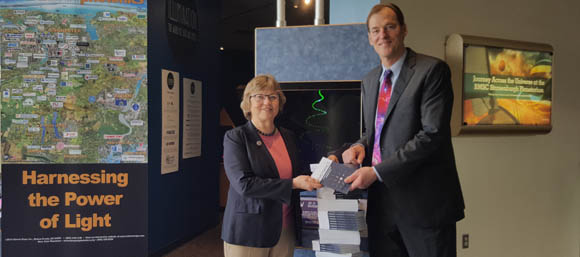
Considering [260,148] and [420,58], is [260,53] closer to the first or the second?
[260,148]

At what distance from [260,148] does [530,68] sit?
261 cm

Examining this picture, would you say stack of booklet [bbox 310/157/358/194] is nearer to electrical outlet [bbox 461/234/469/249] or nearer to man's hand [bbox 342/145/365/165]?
man's hand [bbox 342/145/365/165]

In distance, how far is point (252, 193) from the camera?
69.6 inches

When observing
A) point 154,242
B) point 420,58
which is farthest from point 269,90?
point 154,242

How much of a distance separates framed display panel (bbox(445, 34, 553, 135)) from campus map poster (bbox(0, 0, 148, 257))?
2.60 meters

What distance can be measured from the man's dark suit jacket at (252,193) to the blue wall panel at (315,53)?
0.74m

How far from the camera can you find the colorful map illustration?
3238mm

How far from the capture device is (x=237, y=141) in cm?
186

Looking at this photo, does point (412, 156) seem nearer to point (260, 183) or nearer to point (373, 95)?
point (373, 95)

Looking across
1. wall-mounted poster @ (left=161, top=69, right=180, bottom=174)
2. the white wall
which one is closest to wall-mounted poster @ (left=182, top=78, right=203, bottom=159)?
wall-mounted poster @ (left=161, top=69, right=180, bottom=174)

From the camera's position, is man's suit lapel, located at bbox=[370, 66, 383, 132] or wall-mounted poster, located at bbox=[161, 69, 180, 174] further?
wall-mounted poster, located at bbox=[161, 69, 180, 174]

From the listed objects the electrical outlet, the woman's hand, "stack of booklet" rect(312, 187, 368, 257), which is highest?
the woman's hand

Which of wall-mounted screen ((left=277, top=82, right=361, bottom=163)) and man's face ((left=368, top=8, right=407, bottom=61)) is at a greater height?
man's face ((left=368, top=8, right=407, bottom=61))

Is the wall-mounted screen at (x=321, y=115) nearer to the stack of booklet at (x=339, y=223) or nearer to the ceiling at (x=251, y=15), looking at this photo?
the stack of booklet at (x=339, y=223)
